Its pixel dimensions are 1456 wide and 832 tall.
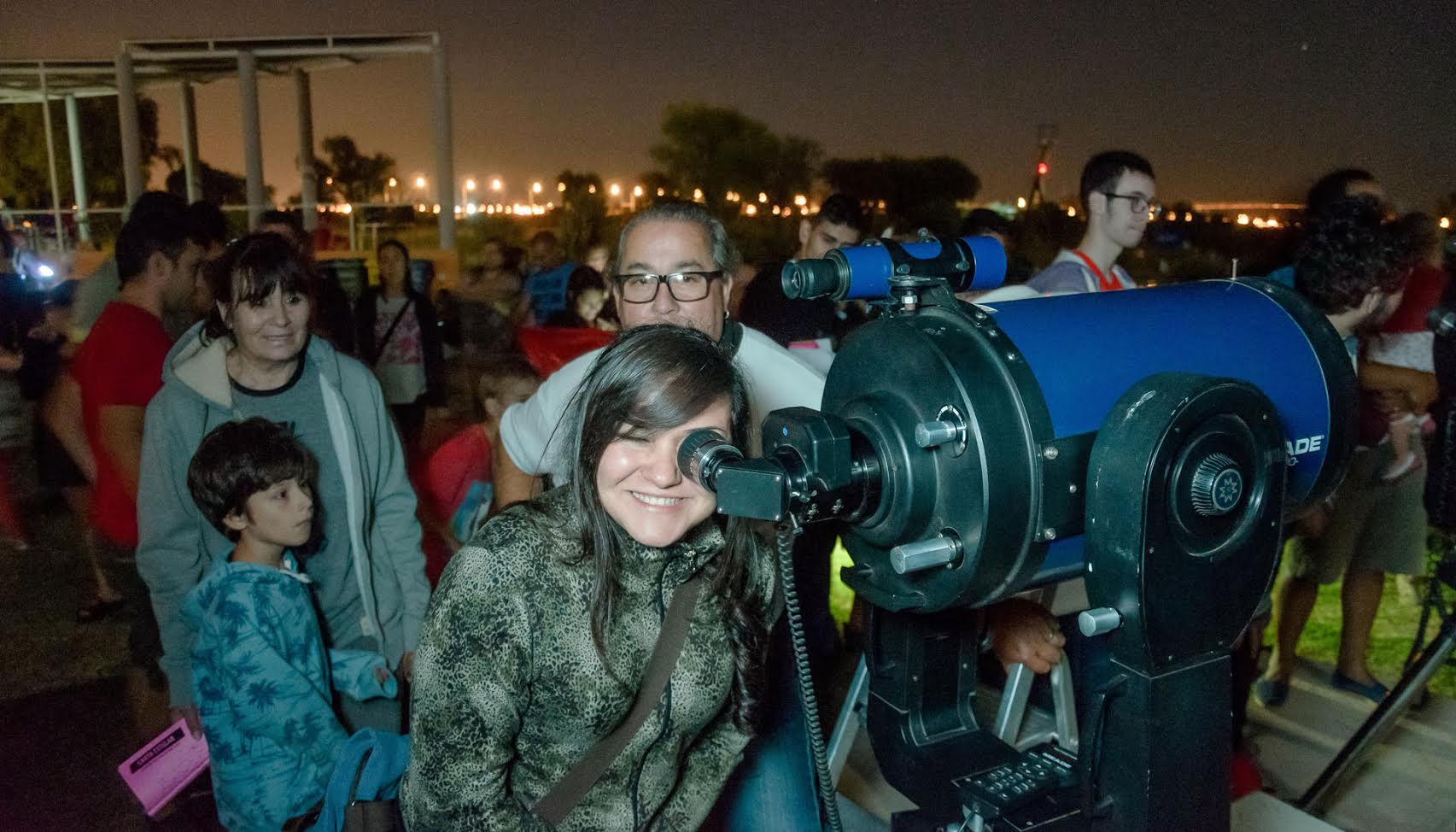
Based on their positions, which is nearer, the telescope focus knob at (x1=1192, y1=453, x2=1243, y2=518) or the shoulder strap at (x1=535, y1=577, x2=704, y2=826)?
the telescope focus knob at (x1=1192, y1=453, x2=1243, y2=518)

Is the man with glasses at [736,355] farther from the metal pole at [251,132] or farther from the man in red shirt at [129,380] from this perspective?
the metal pole at [251,132]

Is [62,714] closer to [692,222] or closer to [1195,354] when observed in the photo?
[692,222]

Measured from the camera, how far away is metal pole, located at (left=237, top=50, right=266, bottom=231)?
12.6 meters

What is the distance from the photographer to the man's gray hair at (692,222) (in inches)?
95.1

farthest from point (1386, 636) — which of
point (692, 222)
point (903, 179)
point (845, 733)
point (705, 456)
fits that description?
point (903, 179)

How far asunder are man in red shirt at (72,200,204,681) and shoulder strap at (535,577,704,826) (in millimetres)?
2154

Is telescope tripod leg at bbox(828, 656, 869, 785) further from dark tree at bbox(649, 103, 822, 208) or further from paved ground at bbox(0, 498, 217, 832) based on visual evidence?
dark tree at bbox(649, 103, 822, 208)

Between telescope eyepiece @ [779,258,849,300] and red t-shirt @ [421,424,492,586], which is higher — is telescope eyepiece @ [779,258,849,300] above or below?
above

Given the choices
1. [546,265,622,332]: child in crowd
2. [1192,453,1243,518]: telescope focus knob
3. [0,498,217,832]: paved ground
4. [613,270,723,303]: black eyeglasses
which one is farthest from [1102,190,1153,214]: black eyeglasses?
[0,498,217,832]: paved ground

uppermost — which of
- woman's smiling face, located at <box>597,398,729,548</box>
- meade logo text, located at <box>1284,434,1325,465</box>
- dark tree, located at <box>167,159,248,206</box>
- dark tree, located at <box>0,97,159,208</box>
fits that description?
dark tree, located at <box>0,97,159,208</box>

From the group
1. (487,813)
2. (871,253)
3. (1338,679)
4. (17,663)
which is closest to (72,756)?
(17,663)

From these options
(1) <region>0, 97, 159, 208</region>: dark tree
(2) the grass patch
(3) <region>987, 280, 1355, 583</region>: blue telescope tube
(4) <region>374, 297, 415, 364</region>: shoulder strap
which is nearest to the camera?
(3) <region>987, 280, 1355, 583</region>: blue telescope tube

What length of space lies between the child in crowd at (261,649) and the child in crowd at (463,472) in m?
1.00

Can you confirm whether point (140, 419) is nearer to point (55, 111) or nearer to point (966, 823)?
point (966, 823)
